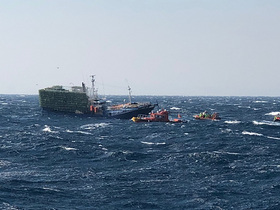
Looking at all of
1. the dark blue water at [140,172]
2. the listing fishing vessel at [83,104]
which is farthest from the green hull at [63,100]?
the dark blue water at [140,172]

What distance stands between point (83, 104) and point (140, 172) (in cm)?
10667

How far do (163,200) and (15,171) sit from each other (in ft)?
75.2

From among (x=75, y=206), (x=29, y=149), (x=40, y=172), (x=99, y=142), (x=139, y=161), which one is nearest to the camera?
(x=75, y=206)

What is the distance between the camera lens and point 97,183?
4606 centimetres

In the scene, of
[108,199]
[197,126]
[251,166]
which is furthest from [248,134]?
[108,199]

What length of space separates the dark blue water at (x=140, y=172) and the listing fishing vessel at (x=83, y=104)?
174ft

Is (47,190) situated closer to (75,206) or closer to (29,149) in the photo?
(75,206)

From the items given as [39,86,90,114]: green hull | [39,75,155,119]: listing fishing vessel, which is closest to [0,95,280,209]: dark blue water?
[39,75,155,119]: listing fishing vessel

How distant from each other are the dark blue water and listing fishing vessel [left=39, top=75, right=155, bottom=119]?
53.2 meters

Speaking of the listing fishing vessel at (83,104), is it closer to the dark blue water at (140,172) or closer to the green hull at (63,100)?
the green hull at (63,100)

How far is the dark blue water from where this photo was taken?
3959cm

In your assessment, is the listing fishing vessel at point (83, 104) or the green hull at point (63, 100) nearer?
the listing fishing vessel at point (83, 104)

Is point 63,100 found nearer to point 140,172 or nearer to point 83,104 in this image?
point 83,104

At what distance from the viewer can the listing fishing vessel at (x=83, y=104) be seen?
139075 mm
